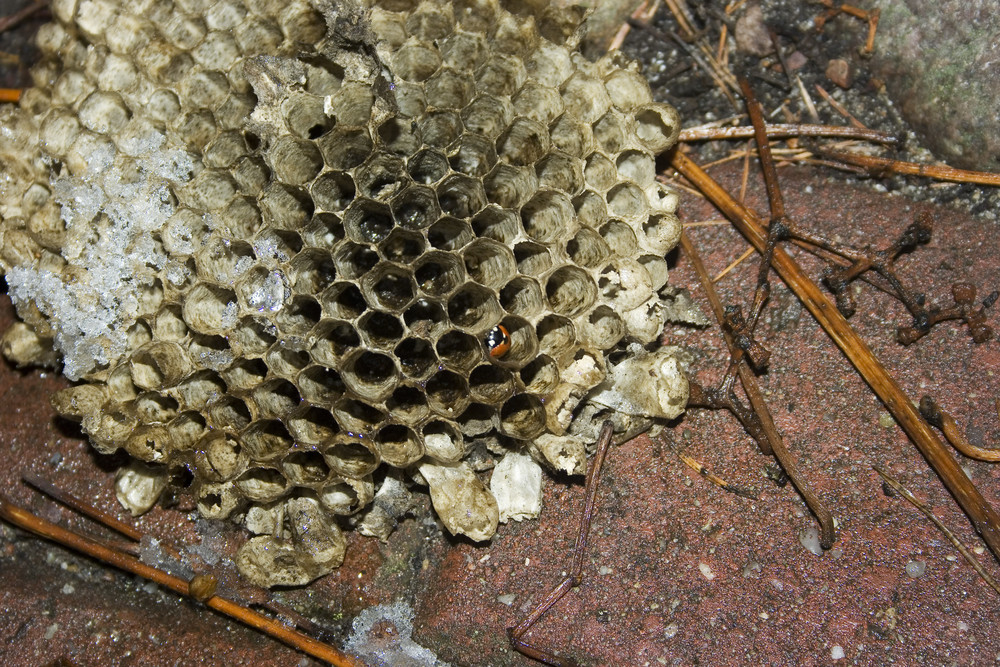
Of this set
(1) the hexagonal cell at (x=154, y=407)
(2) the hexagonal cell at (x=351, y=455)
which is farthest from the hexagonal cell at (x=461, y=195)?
(1) the hexagonal cell at (x=154, y=407)

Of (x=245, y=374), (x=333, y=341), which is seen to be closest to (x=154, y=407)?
(x=245, y=374)

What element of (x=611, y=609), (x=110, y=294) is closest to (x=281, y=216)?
(x=110, y=294)

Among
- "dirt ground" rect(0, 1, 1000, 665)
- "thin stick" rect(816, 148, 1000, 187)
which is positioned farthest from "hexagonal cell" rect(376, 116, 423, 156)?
"thin stick" rect(816, 148, 1000, 187)

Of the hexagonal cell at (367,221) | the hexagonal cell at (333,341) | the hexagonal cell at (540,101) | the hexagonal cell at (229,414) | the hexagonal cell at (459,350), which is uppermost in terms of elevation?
the hexagonal cell at (540,101)

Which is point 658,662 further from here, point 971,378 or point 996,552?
point 971,378

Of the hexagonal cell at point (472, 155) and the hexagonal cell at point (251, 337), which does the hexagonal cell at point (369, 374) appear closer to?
the hexagonal cell at point (251, 337)

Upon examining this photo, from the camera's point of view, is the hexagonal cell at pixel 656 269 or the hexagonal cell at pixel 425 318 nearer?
the hexagonal cell at pixel 425 318
